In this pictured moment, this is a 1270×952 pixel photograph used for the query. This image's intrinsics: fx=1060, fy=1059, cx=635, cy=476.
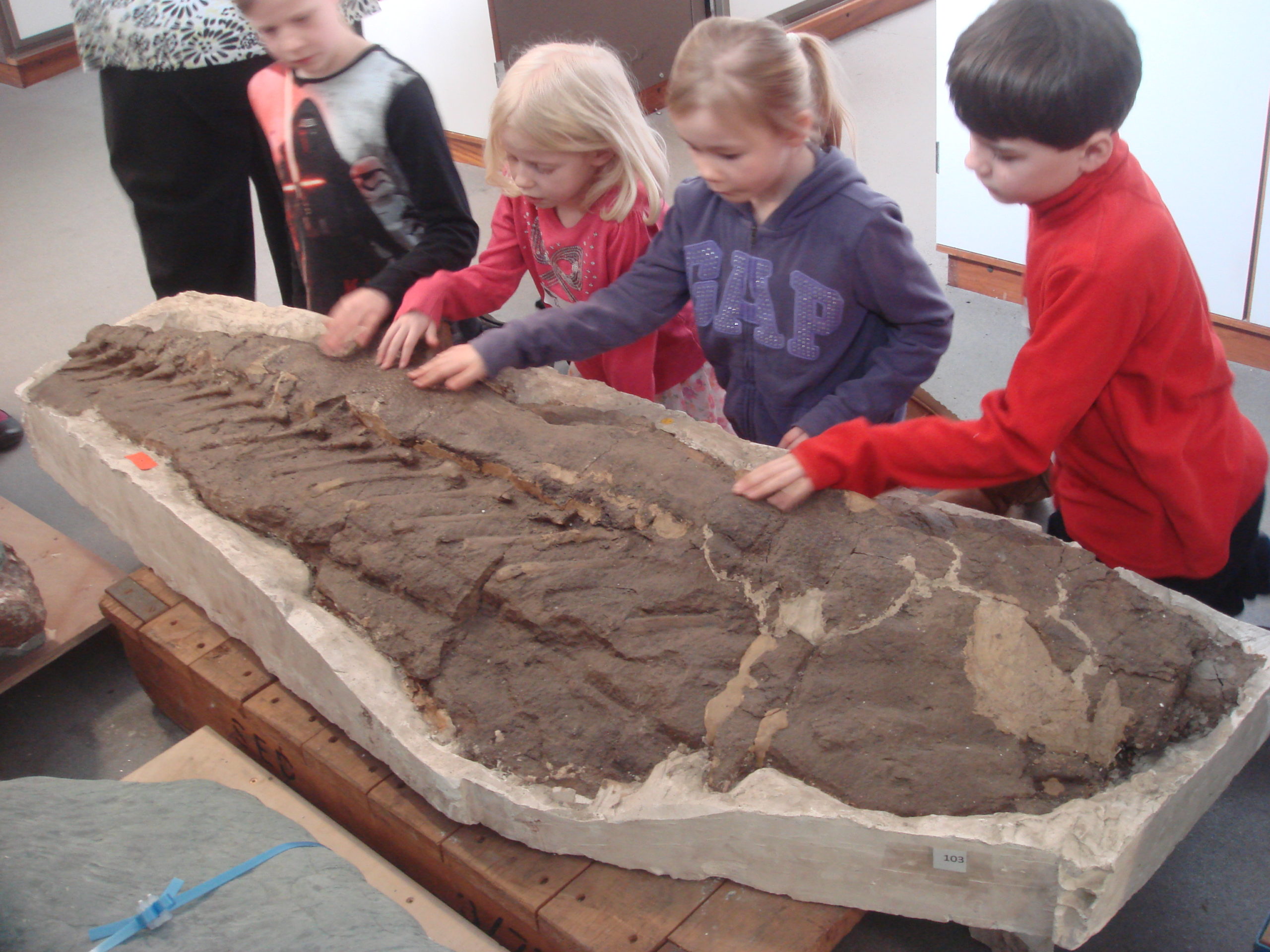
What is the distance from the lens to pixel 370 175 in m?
3.23

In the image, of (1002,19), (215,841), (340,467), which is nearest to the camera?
(1002,19)

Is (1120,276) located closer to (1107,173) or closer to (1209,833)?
(1107,173)

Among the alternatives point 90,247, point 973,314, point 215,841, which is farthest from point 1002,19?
point 90,247

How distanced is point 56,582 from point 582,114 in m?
2.38

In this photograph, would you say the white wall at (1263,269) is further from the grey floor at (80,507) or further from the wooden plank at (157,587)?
the wooden plank at (157,587)

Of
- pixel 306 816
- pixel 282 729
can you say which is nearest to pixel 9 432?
pixel 282 729

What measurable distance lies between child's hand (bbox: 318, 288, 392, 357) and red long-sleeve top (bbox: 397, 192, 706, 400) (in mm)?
100

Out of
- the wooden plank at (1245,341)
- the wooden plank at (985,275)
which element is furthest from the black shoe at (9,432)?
the wooden plank at (1245,341)

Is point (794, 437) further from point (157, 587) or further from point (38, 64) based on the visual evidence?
point (38, 64)

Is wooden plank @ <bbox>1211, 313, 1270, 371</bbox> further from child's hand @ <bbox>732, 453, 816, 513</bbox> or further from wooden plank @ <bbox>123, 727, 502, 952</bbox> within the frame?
wooden plank @ <bbox>123, 727, 502, 952</bbox>

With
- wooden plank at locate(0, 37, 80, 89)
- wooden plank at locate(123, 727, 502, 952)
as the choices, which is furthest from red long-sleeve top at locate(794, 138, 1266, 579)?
wooden plank at locate(0, 37, 80, 89)

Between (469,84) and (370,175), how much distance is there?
3.32 metres

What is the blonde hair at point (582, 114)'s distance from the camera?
2703 millimetres

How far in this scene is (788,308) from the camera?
8.72 feet
